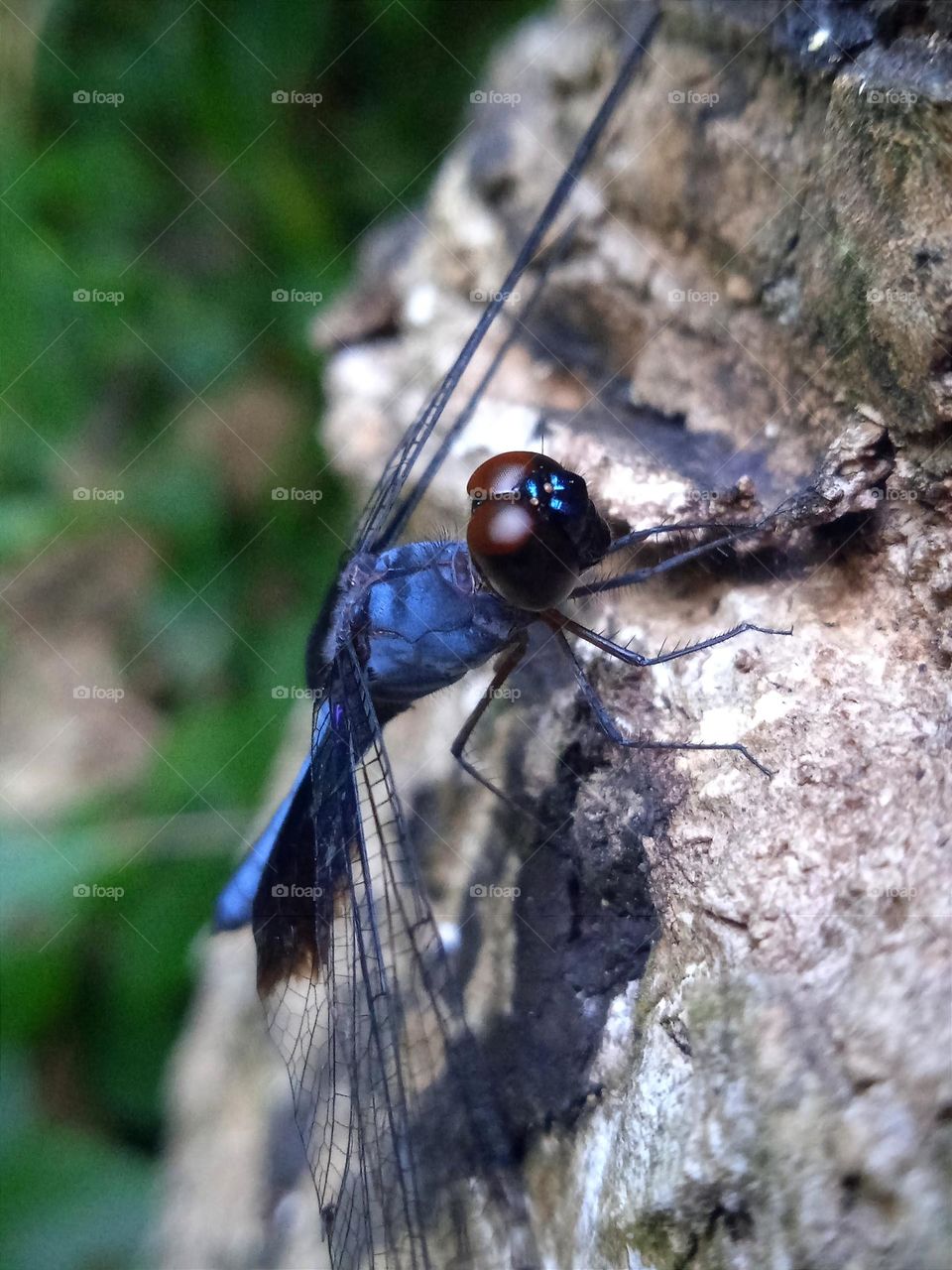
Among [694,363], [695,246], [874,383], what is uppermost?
[695,246]

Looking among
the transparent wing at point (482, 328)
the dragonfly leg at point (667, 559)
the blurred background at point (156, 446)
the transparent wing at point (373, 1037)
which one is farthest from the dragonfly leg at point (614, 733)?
the blurred background at point (156, 446)

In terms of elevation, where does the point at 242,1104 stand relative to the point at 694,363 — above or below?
below

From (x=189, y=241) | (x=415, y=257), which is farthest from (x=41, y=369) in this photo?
(x=415, y=257)

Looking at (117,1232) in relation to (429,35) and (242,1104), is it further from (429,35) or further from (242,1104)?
(429,35)

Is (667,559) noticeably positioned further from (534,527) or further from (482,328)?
(482,328)

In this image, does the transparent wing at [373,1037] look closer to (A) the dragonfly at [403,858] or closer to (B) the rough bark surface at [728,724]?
(A) the dragonfly at [403,858]

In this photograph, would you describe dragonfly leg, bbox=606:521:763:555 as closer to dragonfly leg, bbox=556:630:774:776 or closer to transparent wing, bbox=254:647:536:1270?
dragonfly leg, bbox=556:630:774:776

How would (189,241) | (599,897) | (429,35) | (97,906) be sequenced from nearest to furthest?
(599,897), (97,906), (429,35), (189,241)
